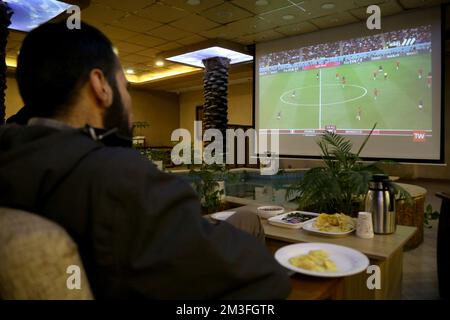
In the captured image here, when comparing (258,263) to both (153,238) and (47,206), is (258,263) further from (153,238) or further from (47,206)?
(47,206)

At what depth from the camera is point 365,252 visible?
4.10 ft

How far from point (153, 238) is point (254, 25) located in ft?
18.5

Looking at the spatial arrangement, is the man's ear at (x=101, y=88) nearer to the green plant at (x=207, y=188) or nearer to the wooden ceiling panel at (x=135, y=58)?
the green plant at (x=207, y=188)

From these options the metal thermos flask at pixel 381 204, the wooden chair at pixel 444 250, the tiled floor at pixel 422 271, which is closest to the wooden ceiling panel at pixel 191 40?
the tiled floor at pixel 422 271

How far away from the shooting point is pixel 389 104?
5.12 m

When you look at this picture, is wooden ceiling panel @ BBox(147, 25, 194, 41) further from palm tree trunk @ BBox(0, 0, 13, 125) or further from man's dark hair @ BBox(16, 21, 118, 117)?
man's dark hair @ BBox(16, 21, 118, 117)

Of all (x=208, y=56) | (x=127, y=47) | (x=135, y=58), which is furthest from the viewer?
(x=135, y=58)

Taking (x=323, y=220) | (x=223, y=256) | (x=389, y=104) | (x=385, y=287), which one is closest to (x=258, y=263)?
(x=223, y=256)

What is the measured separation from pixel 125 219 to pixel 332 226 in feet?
3.88

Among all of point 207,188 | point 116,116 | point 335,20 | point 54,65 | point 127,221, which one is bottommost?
point 207,188

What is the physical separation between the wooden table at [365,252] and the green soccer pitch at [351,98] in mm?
3970

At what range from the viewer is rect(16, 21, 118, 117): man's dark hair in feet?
2.60

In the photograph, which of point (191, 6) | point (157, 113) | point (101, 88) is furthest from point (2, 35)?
point (157, 113)

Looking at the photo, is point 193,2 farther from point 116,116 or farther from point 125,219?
point 125,219
